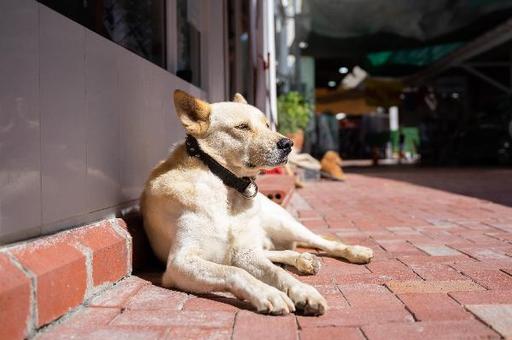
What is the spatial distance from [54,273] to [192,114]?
106 cm

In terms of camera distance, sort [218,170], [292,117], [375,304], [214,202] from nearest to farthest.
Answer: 1. [375,304]
2. [214,202]
3. [218,170]
4. [292,117]

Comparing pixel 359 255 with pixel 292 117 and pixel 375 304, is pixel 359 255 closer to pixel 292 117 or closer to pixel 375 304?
pixel 375 304

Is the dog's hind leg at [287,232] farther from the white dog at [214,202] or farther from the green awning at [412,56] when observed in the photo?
the green awning at [412,56]

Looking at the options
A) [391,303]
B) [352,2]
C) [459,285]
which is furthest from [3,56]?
[352,2]

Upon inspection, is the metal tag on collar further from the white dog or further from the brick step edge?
the brick step edge

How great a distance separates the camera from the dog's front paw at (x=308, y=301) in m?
1.79

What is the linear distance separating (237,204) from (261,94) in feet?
14.8

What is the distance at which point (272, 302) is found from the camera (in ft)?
5.93

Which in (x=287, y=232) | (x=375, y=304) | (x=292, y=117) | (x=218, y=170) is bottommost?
(x=375, y=304)

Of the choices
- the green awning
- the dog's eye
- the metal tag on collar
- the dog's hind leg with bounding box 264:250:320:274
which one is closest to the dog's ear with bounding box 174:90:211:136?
the dog's eye

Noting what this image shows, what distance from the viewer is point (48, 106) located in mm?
1823

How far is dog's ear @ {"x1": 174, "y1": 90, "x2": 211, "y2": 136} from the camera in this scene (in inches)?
95.0

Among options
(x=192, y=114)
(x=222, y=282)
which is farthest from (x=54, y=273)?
(x=192, y=114)

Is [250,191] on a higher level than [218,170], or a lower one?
lower
